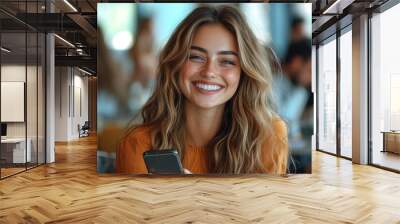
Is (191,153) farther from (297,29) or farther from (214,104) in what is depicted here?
(297,29)

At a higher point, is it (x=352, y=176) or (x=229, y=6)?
(x=229, y=6)

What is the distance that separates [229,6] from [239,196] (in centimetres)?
316

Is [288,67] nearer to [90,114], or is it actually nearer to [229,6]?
[229,6]

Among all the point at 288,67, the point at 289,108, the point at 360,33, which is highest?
the point at 360,33

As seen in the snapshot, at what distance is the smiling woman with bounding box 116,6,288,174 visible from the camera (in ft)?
21.5

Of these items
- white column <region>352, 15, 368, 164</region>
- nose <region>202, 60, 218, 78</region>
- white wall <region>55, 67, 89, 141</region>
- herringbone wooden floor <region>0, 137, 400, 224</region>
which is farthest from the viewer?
white wall <region>55, 67, 89, 141</region>

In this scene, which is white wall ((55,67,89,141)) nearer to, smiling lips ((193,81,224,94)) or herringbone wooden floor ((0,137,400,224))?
herringbone wooden floor ((0,137,400,224))

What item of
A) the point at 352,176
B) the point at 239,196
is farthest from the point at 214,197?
the point at 352,176

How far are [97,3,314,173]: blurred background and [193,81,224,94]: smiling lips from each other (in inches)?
29.3

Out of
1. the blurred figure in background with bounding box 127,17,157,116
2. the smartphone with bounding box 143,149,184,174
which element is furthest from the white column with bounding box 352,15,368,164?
the blurred figure in background with bounding box 127,17,157,116

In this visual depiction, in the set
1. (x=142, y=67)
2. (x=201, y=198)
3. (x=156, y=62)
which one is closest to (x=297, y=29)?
(x=156, y=62)

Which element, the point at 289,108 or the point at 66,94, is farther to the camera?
the point at 66,94

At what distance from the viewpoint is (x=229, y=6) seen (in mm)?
6648

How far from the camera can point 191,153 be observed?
21.9 ft
